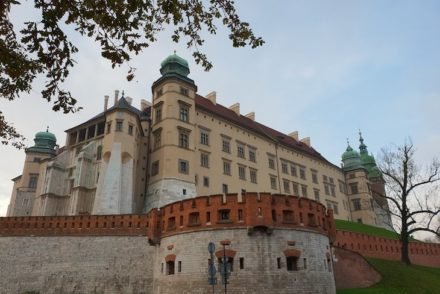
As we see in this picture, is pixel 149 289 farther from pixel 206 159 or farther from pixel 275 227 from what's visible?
pixel 206 159

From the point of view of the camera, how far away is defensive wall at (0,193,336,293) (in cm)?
2177

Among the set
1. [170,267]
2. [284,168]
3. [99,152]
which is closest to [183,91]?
[99,152]

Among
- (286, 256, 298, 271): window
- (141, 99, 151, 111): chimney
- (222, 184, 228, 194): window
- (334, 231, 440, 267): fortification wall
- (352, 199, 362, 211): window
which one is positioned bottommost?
(286, 256, 298, 271): window

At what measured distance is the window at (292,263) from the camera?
22.2m

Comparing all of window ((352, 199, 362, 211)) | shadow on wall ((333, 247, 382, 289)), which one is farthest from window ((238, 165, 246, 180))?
window ((352, 199, 362, 211))

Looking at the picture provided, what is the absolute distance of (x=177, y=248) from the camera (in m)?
23.7

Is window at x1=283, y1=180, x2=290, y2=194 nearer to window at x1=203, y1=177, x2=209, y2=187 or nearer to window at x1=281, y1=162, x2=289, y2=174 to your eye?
window at x1=281, y1=162, x2=289, y2=174

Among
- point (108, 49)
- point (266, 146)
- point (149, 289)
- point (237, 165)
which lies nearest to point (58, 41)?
point (108, 49)

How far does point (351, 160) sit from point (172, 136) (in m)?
45.9

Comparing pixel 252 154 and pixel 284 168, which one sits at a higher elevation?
pixel 252 154

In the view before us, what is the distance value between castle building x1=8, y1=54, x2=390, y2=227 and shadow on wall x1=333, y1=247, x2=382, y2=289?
27.8ft

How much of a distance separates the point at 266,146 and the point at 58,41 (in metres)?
50.4

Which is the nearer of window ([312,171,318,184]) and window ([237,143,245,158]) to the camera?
window ([237,143,245,158])

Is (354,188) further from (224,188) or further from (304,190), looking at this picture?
(224,188)
